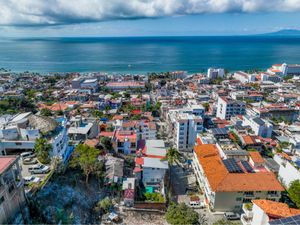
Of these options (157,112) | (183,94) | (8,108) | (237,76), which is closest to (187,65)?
(237,76)

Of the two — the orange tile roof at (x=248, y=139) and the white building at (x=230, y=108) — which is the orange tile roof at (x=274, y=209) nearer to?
the orange tile roof at (x=248, y=139)

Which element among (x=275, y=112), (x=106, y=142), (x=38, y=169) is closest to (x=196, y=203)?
(x=106, y=142)

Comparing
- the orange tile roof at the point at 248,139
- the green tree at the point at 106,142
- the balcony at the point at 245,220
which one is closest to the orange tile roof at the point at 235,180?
the balcony at the point at 245,220

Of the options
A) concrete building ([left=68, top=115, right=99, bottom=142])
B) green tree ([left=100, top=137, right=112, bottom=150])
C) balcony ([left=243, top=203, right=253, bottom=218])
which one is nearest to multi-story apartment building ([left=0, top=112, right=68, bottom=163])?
green tree ([left=100, top=137, right=112, bottom=150])

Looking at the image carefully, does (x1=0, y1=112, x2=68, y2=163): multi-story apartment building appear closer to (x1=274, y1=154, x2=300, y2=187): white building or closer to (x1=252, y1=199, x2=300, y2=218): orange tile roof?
(x1=252, y1=199, x2=300, y2=218): orange tile roof

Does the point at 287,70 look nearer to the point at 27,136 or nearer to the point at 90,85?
the point at 90,85

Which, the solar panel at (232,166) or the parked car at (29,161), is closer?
the parked car at (29,161)

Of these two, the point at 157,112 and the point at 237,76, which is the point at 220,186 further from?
the point at 237,76
